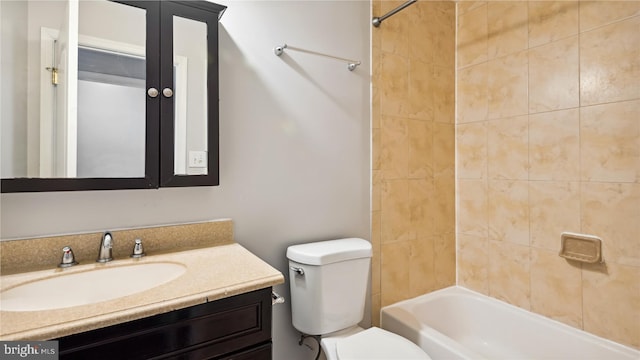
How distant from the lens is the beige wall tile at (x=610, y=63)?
4.61ft

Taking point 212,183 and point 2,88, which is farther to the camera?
point 212,183

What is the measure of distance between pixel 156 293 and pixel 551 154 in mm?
1933

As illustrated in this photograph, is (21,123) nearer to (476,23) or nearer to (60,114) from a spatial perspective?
(60,114)

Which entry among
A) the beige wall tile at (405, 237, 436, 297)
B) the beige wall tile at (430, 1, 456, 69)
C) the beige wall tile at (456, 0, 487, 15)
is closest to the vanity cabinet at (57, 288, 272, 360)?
the beige wall tile at (405, 237, 436, 297)

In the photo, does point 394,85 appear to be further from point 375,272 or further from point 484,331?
point 484,331

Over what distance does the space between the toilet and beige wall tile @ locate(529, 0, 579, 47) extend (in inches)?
58.9

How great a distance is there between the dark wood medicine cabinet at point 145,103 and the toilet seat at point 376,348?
890 mm

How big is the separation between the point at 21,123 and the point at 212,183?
2.04 ft

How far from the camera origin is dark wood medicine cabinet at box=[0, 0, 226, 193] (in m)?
1.05

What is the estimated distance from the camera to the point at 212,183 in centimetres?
129

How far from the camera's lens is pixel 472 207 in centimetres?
208

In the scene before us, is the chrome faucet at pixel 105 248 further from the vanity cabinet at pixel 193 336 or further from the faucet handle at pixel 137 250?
the vanity cabinet at pixel 193 336

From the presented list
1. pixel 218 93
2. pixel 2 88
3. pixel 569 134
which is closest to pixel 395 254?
pixel 569 134

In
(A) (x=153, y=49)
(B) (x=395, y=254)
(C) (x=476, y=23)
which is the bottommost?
(B) (x=395, y=254)
